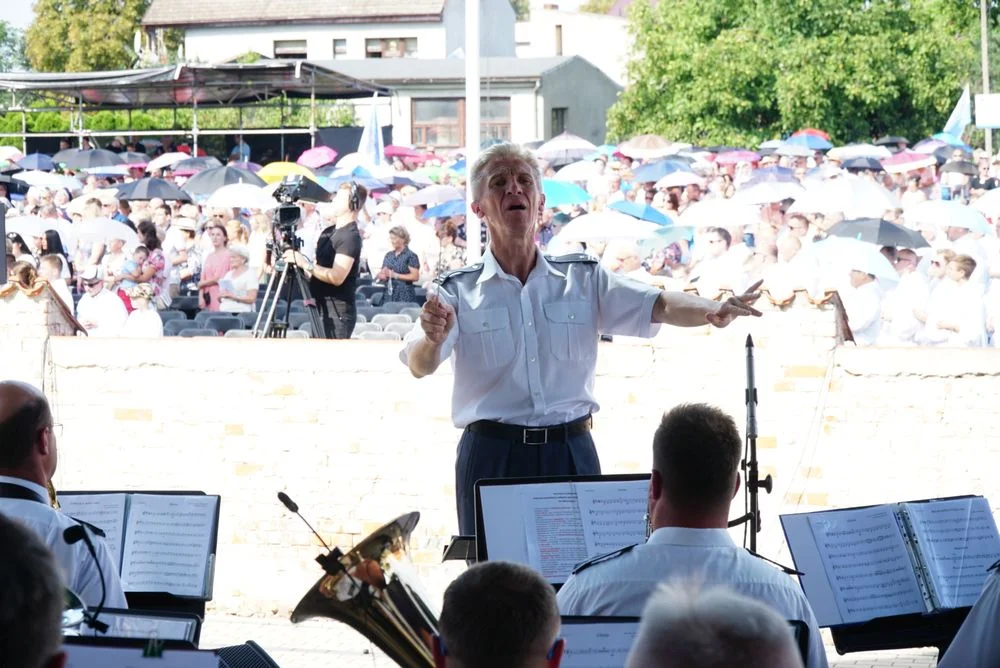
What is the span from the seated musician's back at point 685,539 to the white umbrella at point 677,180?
21.6m

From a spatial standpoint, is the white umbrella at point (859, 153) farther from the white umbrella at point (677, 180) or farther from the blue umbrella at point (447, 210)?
the blue umbrella at point (447, 210)

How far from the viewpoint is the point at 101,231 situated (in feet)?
56.3

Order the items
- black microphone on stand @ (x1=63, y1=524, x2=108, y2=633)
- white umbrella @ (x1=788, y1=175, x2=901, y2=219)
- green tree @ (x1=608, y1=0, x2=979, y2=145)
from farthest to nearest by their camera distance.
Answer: green tree @ (x1=608, y1=0, x2=979, y2=145)
white umbrella @ (x1=788, y1=175, x2=901, y2=219)
black microphone on stand @ (x1=63, y1=524, x2=108, y2=633)

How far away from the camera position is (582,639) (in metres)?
3.29

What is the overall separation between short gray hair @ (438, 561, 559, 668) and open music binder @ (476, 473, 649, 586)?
1569mm

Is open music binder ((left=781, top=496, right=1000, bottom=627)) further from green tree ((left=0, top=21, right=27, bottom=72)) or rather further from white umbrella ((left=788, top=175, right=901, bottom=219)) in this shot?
green tree ((left=0, top=21, right=27, bottom=72))

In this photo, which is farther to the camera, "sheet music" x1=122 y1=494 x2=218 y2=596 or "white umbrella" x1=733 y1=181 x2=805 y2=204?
"white umbrella" x1=733 y1=181 x2=805 y2=204

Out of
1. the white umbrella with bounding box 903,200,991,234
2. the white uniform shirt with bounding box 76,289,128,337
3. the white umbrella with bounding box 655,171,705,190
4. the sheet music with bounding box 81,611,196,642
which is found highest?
the white umbrella with bounding box 655,171,705,190

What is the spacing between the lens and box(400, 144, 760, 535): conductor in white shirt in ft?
16.9

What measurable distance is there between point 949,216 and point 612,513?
11.3 m

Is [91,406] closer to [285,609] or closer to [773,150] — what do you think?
[285,609]

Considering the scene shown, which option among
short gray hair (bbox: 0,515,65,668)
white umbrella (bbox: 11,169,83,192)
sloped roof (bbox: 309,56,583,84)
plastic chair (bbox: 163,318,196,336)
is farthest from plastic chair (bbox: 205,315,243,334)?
sloped roof (bbox: 309,56,583,84)

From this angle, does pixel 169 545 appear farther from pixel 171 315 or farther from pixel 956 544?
pixel 171 315

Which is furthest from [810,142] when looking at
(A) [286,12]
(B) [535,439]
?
(A) [286,12]
